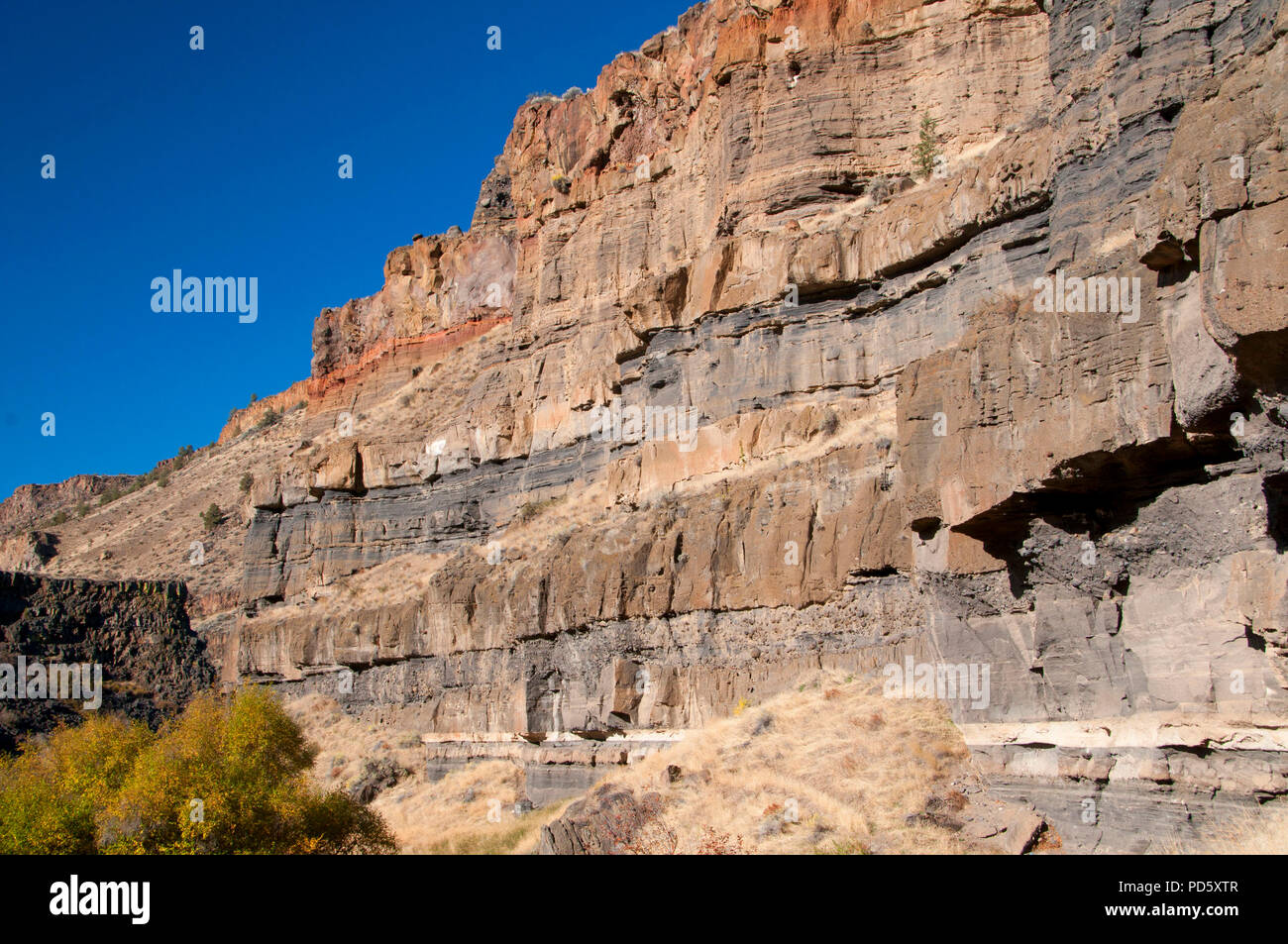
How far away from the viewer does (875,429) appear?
1062 inches

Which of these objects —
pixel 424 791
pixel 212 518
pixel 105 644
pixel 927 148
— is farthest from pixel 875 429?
pixel 212 518

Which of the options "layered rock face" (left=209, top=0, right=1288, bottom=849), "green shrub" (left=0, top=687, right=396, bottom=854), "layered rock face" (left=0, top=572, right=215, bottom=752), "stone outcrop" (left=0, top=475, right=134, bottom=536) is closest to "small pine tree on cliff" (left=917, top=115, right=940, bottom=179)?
"layered rock face" (left=209, top=0, right=1288, bottom=849)

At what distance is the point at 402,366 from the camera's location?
81.6 metres

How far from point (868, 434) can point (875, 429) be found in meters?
0.23

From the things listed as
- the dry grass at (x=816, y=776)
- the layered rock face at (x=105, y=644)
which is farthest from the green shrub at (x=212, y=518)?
the dry grass at (x=816, y=776)

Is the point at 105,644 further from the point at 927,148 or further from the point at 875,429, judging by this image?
the point at 927,148

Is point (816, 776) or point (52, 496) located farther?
point (52, 496)

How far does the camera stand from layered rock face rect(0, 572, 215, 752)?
46781mm

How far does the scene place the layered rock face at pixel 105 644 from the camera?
4678cm

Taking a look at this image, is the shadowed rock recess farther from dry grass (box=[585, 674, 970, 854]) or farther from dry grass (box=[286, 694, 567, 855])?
dry grass (box=[585, 674, 970, 854])

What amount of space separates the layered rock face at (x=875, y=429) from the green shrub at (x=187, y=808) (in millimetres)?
8477

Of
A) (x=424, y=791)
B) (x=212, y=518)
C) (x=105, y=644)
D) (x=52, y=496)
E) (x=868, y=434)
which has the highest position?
(x=52, y=496)

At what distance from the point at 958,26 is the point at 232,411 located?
350ft
